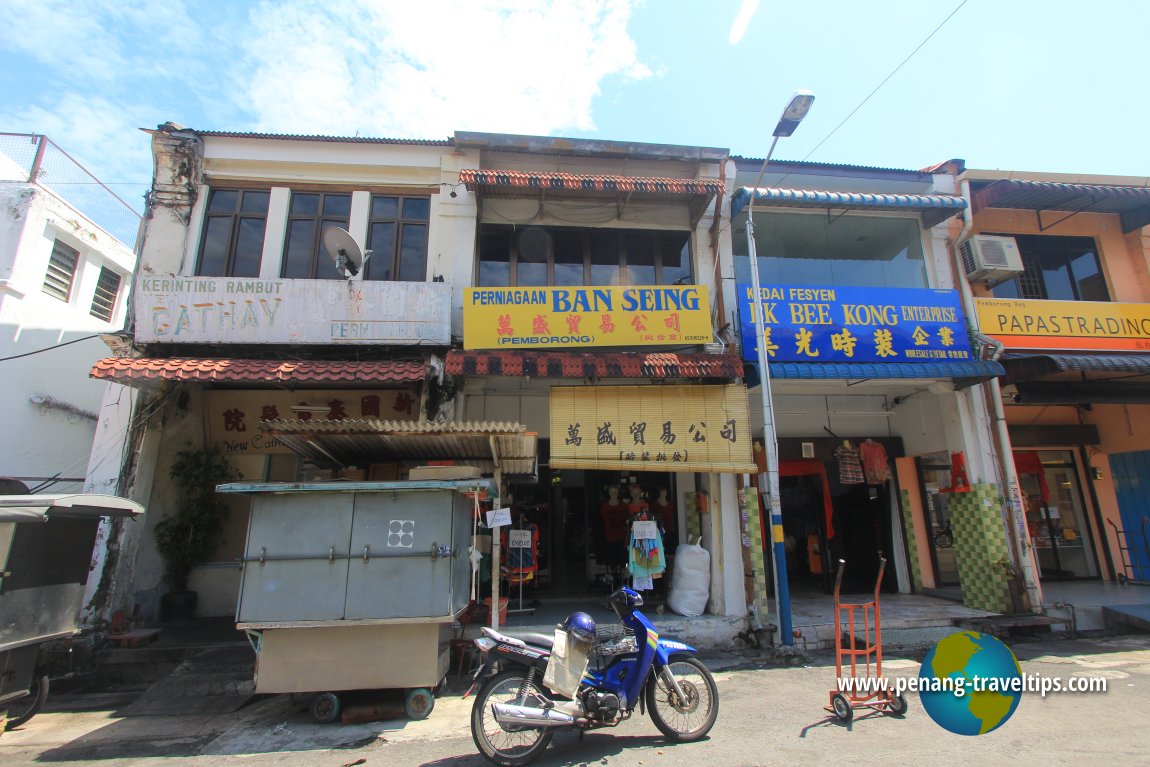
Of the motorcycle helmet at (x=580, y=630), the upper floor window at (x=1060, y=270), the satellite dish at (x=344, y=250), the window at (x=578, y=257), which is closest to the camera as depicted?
the motorcycle helmet at (x=580, y=630)

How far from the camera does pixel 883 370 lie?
354 inches

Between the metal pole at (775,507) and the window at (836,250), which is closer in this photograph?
the metal pole at (775,507)

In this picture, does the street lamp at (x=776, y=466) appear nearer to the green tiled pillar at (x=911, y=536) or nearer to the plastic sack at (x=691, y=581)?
the plastic sack at (x=691, y=581)

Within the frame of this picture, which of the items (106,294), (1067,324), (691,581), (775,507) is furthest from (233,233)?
(1067,324)

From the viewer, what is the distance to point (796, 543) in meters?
12.2

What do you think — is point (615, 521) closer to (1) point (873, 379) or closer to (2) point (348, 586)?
(1) point (873, 379)

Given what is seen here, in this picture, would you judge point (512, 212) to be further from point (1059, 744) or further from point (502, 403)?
point (1059, 744)

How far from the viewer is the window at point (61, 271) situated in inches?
456

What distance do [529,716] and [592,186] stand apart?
791 cm

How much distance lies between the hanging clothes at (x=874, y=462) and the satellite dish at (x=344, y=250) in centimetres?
1050

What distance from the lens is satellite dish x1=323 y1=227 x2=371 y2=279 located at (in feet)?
28.0

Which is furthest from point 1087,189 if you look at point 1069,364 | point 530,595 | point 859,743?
point 530,595

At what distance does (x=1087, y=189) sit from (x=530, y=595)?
541 inches

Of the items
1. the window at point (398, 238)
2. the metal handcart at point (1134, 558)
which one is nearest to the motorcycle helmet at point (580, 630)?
the window at point (398, 238)
